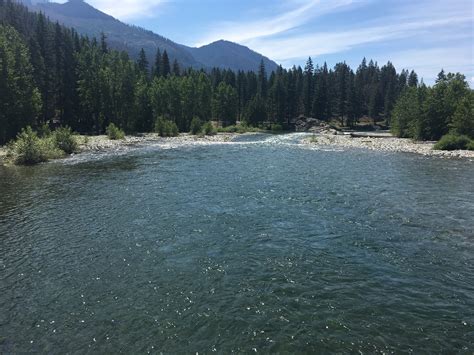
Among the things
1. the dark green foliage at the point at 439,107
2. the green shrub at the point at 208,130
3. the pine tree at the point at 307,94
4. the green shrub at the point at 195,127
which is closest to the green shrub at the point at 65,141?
the green shrub at the point at 195,127

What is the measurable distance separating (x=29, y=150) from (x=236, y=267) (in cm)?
4049

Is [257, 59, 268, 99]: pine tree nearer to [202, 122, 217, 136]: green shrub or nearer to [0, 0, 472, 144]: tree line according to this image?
[0, 0, 472, 144]: tree line

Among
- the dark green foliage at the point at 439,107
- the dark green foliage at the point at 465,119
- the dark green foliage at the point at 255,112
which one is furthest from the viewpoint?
the dark green foliage at the point at 255,112

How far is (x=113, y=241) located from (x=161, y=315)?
831 centimetres

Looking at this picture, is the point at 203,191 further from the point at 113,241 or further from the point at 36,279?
the point at 36,279

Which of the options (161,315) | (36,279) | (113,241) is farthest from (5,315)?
(113,241)

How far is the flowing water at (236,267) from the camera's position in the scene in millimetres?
12055

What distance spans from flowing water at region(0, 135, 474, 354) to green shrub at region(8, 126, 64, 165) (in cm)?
1354

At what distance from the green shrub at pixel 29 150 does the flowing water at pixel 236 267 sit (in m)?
13.5

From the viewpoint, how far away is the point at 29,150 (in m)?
47.0

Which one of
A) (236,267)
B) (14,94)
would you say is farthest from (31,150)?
(236,267)

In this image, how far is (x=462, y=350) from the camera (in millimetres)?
11305

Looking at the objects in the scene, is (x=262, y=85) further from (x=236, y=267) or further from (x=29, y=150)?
(x=236, y=267)

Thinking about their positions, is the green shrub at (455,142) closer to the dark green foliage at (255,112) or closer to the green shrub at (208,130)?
the green shrub at (208,130)
